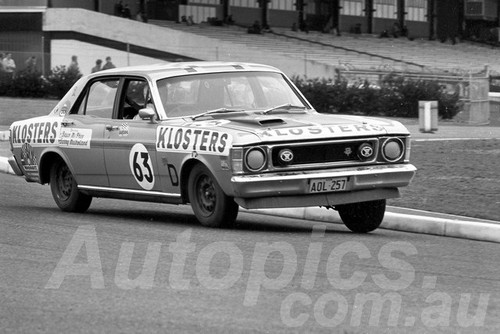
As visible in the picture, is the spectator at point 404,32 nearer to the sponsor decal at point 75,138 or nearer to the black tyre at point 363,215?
the sponsor decal at point 75,138

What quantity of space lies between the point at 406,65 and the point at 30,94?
19801 mm

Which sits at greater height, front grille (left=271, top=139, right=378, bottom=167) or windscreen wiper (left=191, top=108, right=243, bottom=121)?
windscreen wiper (left=191, top=108, right=243, bottom=121)

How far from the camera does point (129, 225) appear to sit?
11539 mm

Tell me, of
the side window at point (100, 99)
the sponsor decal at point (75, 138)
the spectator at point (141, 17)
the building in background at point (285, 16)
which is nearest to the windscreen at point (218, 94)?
the side window at point (100, 99)

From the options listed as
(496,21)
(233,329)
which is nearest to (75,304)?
(233,329)

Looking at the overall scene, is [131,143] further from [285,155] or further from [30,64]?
[30,64]

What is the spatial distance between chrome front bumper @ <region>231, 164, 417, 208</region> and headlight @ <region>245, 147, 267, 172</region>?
0.25ft

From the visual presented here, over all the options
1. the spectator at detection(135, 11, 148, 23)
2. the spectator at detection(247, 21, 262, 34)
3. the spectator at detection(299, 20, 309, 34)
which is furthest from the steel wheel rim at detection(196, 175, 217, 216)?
the spectator at detection(299, 20, 309, 34)

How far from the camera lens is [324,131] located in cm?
1093

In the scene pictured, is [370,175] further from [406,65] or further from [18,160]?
[406,65]

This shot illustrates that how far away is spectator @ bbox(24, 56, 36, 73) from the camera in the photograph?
3850cm

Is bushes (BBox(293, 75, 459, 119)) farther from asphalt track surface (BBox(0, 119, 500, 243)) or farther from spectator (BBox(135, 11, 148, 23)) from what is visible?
asphalt track surface (BBox(0, 119, 500, 243))
